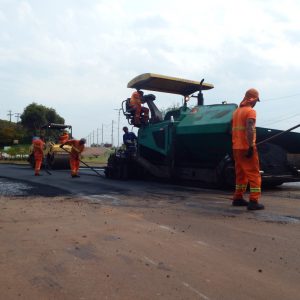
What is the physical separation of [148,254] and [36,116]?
184 feet

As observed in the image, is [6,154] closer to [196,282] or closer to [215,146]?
[215,146]

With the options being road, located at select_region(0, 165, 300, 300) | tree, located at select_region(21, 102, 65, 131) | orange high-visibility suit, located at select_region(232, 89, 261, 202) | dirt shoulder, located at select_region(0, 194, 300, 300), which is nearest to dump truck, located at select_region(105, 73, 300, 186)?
orange high-visibility suit, located at select_region(232, 89, 261, 202)

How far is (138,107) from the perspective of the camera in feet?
37.8

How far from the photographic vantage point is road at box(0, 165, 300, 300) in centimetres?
319

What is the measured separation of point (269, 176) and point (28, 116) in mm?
52896

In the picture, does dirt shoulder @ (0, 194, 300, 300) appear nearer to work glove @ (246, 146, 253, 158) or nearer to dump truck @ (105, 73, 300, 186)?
work glove @ (246, 146, 253, 158)

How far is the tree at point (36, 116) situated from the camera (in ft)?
190

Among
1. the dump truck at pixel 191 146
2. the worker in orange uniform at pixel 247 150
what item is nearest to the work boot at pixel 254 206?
the worker in orange uniform at pixel 247 150

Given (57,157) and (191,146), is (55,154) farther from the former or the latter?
(191,146)

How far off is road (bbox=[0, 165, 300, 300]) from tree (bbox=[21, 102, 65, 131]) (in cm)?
5270

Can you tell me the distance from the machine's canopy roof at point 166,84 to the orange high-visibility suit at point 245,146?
4226mm

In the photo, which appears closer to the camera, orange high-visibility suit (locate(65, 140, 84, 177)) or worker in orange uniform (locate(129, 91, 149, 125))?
worker in orange uniform (locate(129, 91, 149, 125))

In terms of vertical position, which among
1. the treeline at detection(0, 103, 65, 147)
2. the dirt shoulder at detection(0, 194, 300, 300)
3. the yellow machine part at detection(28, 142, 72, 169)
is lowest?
the dirt shoulder at detection(0, 194, 300, 300)

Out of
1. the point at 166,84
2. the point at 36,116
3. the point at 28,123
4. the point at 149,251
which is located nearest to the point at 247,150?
the point at 149,251
